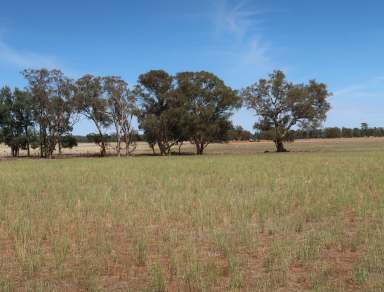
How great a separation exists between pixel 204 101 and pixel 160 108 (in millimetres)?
6872

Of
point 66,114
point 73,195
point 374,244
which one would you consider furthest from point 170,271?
point 66,114

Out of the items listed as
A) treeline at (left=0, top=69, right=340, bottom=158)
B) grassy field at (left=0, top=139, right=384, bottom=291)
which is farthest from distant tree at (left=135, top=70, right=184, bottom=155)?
grassy field at (left=0, top=139, right=384, bottom=291)

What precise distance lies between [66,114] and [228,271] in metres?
65.6

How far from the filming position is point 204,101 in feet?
226

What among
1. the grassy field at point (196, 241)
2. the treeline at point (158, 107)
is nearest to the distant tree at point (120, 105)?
the treeline at point (158, 107)

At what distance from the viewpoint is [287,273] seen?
7.12 m

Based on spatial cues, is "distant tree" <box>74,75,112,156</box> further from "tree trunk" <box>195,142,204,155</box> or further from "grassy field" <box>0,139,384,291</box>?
"grassy field" <box>0,139,384,291</box>

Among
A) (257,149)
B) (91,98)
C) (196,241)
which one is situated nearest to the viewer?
(196,241)

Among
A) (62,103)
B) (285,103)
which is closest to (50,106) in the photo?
(62,103)

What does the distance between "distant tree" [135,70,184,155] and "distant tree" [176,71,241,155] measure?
138 centimetres

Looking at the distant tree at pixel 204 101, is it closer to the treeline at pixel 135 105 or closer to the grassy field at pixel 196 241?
the treeline at pixel 135 105

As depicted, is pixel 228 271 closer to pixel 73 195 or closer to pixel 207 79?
pixel 73 195

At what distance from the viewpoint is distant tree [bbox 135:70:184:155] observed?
65.9m

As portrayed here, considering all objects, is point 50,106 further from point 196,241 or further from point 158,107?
point 196,241
